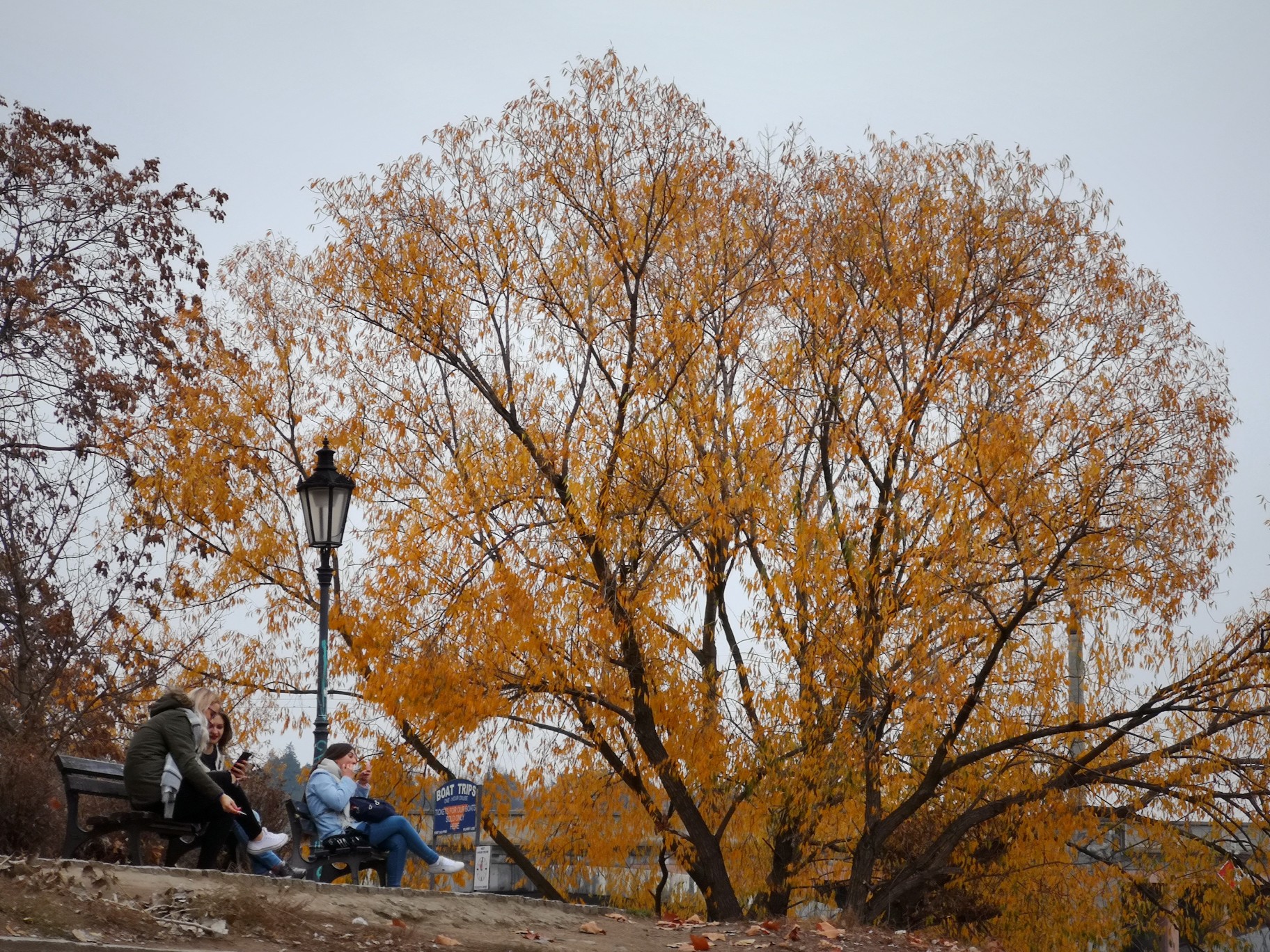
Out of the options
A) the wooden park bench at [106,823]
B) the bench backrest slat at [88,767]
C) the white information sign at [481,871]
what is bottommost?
the white information sign at [481,871]

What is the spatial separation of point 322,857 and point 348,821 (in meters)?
0.33

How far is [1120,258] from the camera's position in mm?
16062

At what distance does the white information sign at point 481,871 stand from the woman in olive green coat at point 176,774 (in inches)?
163

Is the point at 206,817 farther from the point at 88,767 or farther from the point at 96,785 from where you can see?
the point at 88,767

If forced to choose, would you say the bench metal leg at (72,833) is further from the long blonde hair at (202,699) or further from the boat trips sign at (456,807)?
the boat trips sign at (456,807)

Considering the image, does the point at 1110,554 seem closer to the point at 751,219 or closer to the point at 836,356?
the point at 836,356

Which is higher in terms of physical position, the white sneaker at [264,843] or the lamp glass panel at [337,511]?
the lamp glass panel at [337,511]

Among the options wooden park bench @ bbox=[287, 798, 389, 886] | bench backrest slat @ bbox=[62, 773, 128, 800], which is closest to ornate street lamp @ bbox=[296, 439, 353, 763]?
wooden park bench @ bbox=[287, 798, 389, 886]

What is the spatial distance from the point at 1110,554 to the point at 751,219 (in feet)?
18.6

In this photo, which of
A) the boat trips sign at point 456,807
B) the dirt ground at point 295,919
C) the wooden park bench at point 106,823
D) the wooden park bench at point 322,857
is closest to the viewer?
the dirt ground at point 295,919

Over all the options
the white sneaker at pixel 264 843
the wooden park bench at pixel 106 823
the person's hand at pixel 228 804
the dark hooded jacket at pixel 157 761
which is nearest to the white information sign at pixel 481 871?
the white sneaker at pixel 264 843

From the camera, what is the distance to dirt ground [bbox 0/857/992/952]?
621 cm

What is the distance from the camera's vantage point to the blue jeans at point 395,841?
33.1 feet

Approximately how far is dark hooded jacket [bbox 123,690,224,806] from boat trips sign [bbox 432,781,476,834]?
210 inches
